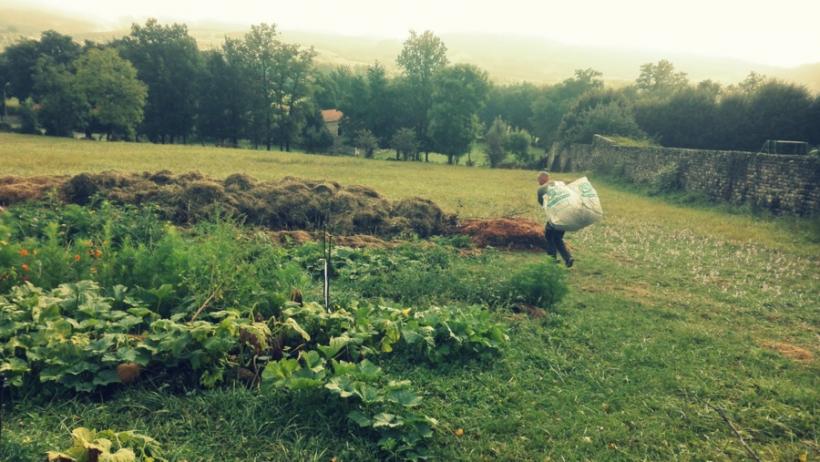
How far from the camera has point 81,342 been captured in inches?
150

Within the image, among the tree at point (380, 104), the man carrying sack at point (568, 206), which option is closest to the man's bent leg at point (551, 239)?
the man carrying sack at point (568, 206)

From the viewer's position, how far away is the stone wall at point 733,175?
52.3 feet

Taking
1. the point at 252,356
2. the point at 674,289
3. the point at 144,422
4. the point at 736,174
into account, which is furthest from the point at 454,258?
the point at 736,174

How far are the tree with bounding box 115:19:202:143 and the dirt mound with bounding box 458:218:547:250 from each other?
2098 inches

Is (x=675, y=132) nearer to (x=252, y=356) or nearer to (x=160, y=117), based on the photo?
(x=252, y=356)

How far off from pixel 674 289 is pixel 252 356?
6910mm

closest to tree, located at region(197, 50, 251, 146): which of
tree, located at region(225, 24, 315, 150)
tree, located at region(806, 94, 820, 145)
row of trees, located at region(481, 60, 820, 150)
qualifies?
tree, located at region(225, 24, 315, 150)

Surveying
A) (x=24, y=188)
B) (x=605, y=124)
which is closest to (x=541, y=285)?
(x=24, y=188)

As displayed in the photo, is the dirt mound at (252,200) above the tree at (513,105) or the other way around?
the other way around

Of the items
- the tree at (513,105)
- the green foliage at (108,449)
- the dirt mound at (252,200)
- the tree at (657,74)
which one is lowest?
the green foliage at (108,449)

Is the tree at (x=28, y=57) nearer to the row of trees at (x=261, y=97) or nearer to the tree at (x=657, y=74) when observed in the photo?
the row of trees at (x=261, y=97)

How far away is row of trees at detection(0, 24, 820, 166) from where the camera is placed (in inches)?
1935

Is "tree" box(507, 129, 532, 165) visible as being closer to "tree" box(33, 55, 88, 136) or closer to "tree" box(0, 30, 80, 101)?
"tree" box(33, 55, 88, 136)

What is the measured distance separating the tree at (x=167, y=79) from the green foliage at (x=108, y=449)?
5896 cm
